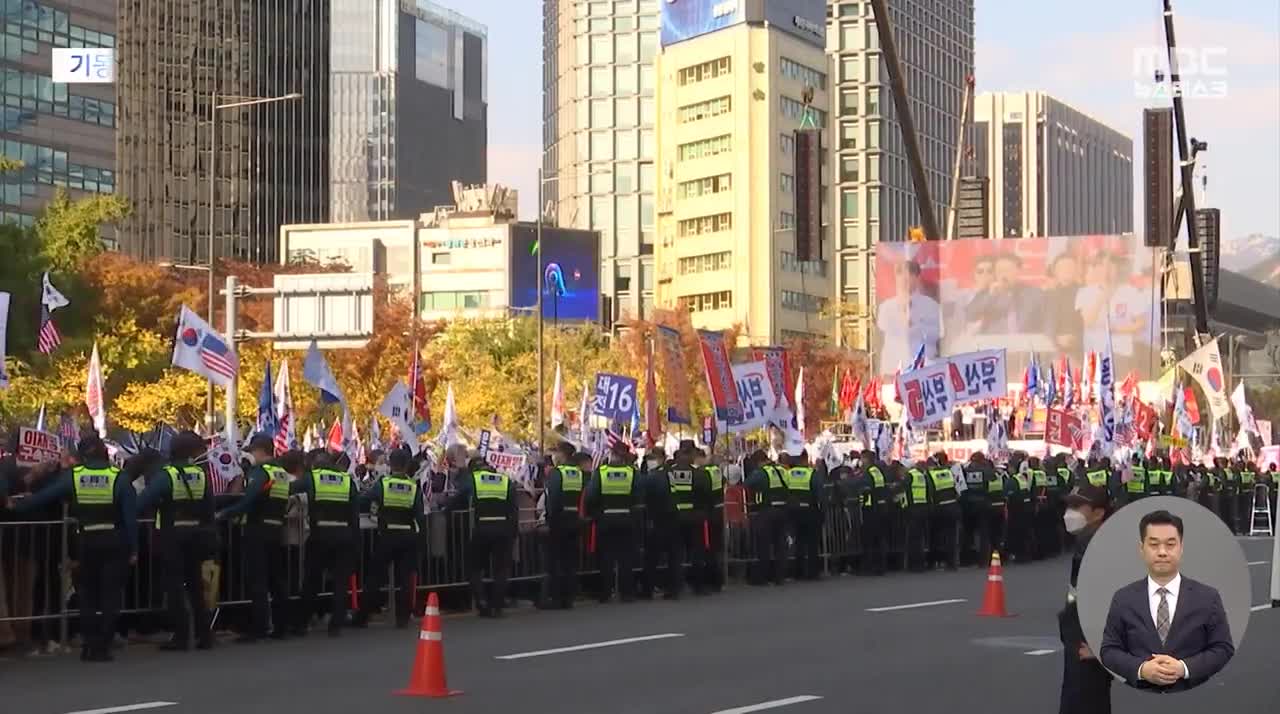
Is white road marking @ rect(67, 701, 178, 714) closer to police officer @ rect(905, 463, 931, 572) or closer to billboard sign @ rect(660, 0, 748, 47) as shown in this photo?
police officer @ rect(905, 463, 931, 572)

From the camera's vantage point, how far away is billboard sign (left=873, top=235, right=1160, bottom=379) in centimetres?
6956

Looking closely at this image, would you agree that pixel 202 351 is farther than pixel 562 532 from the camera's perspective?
Yes

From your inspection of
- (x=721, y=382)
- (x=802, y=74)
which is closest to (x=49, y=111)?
(x=802, y=74)

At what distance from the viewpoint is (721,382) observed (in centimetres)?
3475

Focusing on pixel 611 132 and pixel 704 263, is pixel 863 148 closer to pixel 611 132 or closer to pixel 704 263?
pixel 704 263

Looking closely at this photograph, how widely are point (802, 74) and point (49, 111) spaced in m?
63.1

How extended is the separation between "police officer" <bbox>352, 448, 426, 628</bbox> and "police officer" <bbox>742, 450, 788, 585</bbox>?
7455 mm

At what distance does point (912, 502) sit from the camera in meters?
31.6

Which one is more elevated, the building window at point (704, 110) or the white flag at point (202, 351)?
the building window at point (704, 110)

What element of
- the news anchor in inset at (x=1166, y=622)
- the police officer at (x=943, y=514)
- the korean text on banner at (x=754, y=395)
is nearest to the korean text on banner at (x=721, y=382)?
the korean text on banner at (x=754, y=395)

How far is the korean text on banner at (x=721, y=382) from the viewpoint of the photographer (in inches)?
1359

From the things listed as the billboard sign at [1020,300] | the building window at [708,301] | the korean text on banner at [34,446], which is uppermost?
the building window at [708,301]

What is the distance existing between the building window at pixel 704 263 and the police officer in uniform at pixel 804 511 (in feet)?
397

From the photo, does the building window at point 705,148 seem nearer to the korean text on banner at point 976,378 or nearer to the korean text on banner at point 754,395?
the korean text on banner at point 976,378
